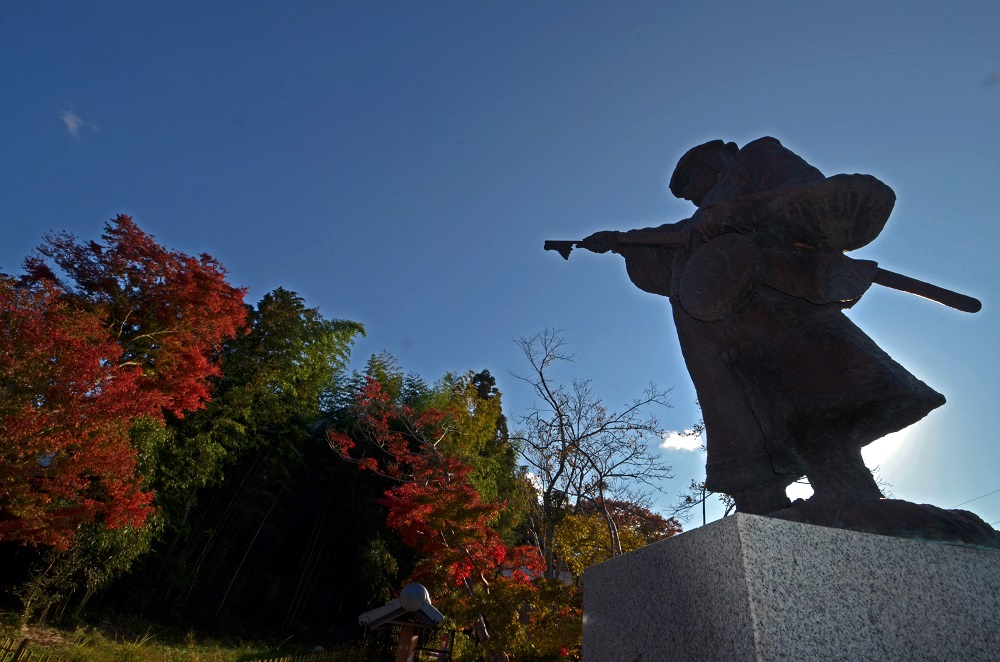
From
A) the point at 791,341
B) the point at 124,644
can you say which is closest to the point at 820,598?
the point at 791,341

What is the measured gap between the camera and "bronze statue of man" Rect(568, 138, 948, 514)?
173cm

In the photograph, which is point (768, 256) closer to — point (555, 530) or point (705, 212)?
point (705, 212)

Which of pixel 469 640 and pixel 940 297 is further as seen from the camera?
pixel 469 640

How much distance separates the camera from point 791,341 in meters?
1.92

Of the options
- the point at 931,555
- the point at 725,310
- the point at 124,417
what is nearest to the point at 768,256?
the point at 725,310

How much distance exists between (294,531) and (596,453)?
31.3 ft

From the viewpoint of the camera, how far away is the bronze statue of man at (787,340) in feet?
5.68

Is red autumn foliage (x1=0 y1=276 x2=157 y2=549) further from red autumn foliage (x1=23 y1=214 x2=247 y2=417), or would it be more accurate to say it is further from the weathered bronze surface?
the weathered bronze surface

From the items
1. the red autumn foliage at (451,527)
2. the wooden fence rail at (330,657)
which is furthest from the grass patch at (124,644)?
the red autumn foliage at (451,527)

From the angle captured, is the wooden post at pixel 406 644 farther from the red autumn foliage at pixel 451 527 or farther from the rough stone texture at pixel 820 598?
the rough stone texture at pixel 820 598

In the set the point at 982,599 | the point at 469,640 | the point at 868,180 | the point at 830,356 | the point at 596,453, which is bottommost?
the point at 469,640

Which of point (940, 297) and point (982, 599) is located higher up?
point (940, 297)

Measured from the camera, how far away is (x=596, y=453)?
9188mm

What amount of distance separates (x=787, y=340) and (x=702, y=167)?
1.22 m
